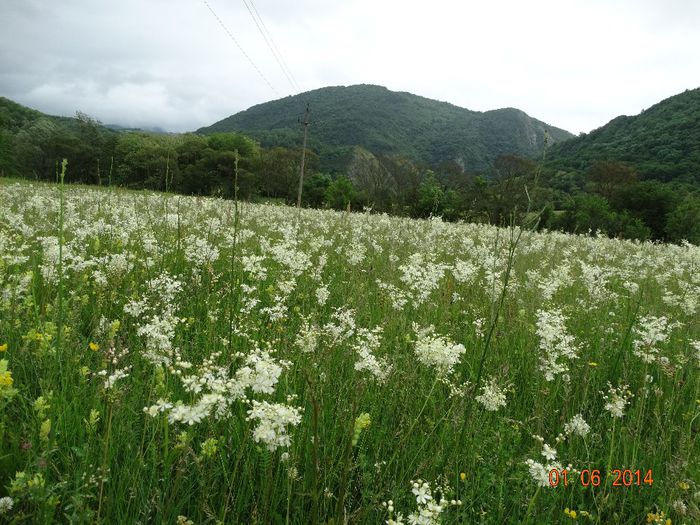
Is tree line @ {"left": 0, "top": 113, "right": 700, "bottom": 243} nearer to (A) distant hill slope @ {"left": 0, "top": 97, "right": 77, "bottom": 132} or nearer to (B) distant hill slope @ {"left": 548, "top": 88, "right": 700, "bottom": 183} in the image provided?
(A) distant hill slope @ {"left": 0, "top": 97, "right": 77, "bottom": 132}

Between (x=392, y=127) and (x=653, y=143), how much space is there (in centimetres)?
9731

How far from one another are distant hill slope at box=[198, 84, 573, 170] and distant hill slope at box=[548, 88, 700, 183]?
1376 inches

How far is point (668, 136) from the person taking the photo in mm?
64812

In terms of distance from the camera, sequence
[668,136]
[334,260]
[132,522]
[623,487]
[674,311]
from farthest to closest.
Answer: [668,136]
[334,260]
[674,311]
[623,487]
[132,522]

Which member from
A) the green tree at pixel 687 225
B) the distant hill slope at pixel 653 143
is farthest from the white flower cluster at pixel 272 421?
the distant hill slope at pixel 653 143

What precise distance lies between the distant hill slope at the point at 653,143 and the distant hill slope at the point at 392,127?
115 ft

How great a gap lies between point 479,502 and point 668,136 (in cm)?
8313

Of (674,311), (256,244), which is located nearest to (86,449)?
(256,244)

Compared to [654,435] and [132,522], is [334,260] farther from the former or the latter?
[132,522]

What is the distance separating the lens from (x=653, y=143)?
66000 millimetres

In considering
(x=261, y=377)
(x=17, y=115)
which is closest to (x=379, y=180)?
(x=261, y=377)

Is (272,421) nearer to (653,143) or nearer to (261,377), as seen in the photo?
(261,377)

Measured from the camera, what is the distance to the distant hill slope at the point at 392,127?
12888 cm

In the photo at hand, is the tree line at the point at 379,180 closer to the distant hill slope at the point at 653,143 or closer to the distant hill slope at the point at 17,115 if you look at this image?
the distant hill slope at the point at 17,115
